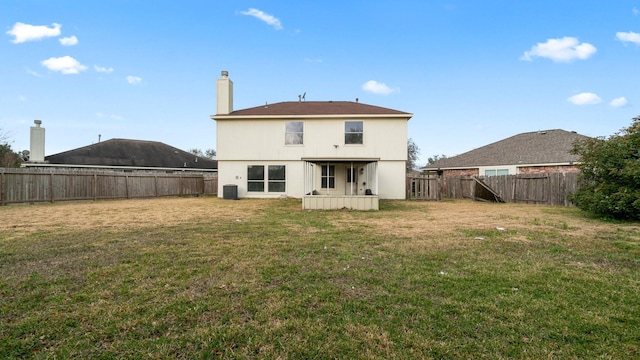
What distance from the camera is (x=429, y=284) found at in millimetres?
3838

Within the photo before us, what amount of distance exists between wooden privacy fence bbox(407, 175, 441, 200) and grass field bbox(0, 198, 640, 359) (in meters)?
11.1

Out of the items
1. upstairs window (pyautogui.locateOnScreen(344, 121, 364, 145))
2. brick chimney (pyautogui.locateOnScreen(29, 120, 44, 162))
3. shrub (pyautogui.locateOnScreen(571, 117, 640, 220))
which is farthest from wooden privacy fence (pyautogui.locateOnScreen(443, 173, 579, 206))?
brick chimney (pyautogui.locateOnScreen(29, 120, 44, 162))

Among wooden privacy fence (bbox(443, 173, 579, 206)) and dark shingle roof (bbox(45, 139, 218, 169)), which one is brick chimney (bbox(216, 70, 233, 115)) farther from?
wooden privacy fence (bbox(443, 173, 579, 206))

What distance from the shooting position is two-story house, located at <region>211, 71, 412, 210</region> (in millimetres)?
17625

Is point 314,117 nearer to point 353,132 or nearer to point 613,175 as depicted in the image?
point 353,132

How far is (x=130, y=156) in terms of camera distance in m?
29.1

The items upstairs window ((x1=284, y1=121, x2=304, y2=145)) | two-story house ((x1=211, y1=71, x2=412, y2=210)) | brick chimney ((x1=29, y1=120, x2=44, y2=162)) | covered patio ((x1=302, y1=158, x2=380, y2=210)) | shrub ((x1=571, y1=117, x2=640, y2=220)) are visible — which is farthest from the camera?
brick chimney ((x1=29, y1=120, x2=44, y2=162))

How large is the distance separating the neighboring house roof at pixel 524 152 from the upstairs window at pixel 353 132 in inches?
399

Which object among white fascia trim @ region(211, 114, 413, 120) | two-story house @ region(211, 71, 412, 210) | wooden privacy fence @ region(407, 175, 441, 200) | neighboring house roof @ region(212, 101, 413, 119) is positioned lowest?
wooden privacy fence @ region(407, 175, 441, 200)

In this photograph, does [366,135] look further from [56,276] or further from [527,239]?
[56,276]

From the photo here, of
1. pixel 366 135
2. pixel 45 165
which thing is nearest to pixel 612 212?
pixel 366 135

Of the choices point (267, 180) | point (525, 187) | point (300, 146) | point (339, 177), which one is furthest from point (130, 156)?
point (525, 187)

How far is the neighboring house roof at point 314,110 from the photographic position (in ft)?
59.0

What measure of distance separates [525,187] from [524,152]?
7.30 meters
